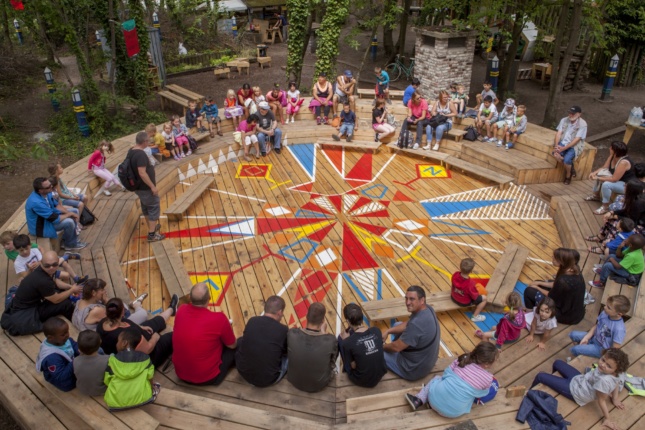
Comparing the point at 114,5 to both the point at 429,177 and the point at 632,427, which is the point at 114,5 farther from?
the point at 632,427

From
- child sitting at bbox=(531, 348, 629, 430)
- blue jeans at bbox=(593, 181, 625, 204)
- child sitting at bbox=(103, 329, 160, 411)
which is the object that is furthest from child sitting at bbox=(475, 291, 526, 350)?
child sitting at bbox=(103, 329, 160, 411)

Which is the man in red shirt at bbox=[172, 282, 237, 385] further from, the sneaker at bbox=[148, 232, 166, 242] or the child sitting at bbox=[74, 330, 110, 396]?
the sneaker at bbox=[148, 232, 166, 242]

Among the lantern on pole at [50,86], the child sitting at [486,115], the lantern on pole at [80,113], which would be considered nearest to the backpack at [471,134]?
the child sitting at [486,115]

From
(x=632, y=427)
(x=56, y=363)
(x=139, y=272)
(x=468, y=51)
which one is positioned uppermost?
(x=468, y=51)

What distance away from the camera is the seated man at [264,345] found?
443 cm

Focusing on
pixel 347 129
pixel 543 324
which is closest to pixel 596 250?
pixel 543 324

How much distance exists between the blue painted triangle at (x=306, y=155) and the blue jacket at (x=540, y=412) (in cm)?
658

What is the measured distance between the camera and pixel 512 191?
9453mm

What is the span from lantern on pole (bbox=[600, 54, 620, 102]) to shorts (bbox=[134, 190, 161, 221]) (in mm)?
13847

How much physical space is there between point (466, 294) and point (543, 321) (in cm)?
98

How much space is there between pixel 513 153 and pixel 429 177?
189 cm

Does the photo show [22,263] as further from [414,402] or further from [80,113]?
[80,113]

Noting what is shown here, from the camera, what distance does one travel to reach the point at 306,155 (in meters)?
11.0

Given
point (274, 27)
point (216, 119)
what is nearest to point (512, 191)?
point (216, 119)
